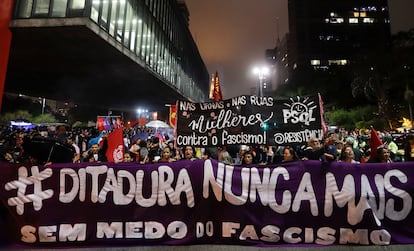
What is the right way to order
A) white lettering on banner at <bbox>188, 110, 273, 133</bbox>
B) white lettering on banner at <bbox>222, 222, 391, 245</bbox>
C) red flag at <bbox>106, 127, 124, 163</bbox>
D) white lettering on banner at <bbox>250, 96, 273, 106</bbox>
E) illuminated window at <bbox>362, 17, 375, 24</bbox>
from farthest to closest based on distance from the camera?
1. illuminated window at <bbox>362, 17, 375, 24</bbox>
2. red flag at <bbox>106, 127, 124, 163</bbox>
3. white lettering on banner at <bbox>250, 96, 273, 106</bbox>
4. white lettering on banner at <bbox>188, 110, 273, 133</bbox>
5. white lettering on banner at <bbox>222, 222, 391, 245</bbox>

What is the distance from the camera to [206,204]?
4.52 meters

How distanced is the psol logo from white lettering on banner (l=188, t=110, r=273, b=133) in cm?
34

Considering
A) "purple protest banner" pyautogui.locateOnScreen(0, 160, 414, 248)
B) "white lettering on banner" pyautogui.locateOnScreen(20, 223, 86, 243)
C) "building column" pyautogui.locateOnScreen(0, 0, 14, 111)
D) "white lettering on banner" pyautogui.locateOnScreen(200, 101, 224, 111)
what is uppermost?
"building column" pyautogui.locateOnScreen(0, 0, 14, 111)

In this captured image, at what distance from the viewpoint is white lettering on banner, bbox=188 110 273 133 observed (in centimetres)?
622

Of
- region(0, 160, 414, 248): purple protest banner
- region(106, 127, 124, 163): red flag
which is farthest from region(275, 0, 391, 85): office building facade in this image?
region(0, 160, 414, 248): purple protest banner

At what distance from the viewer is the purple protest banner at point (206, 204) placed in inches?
174

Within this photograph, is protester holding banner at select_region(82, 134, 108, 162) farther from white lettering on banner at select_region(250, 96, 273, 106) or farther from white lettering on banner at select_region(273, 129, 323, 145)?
white lettering on banner at select_region(273, 129, 323, 145)

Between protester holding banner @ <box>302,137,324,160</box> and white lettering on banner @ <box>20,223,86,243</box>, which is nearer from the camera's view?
white lettering on banner @ <box>20,223,86,243</box>

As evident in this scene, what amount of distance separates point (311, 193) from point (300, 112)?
2.15 metres

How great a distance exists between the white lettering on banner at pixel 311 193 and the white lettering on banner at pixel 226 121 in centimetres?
175

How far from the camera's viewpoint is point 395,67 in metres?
42.4

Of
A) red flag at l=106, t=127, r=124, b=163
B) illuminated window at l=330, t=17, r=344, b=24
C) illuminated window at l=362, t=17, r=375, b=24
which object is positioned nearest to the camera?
red flag at l=106, t=127, r=124, b=163

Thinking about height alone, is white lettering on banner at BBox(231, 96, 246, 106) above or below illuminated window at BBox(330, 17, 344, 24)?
below

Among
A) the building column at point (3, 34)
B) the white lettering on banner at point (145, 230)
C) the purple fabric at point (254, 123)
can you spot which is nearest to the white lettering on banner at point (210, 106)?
the purple fabric at point (254, 123)
